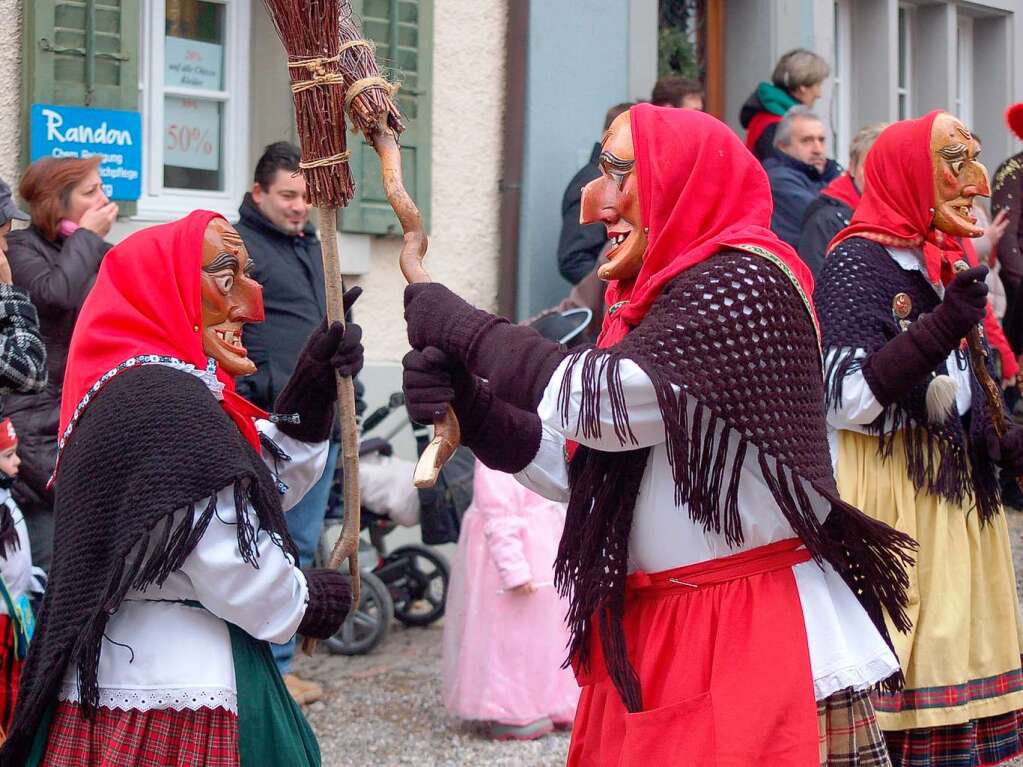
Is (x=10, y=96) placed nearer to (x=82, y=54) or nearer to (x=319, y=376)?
(x=82, y=54)

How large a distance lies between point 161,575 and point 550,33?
530cm

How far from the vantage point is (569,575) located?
289 cm

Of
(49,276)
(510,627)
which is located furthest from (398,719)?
(49,276)

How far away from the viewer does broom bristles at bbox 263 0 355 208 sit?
2992 mm

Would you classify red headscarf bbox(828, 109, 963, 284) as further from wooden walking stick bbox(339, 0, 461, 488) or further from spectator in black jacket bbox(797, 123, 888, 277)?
wooden walking stick bbox(339, 0, 461, 488)

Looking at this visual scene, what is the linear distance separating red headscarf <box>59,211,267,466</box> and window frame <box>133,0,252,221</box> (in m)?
3.24

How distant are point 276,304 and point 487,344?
2945 millimetres

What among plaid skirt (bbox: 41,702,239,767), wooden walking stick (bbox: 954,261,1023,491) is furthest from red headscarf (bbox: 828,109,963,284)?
plaid skirt (bbox: 41,702,239,767)

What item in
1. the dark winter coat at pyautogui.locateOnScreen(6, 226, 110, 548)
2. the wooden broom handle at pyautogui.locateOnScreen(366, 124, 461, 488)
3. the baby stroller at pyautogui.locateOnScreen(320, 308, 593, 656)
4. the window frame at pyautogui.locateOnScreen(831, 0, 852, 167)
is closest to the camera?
the wooden broom handle at pyautogui.locateOnScreen(366, 124, 461, 488)

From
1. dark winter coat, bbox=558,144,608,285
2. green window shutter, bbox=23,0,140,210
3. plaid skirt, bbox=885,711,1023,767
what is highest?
green window shutter, bbox=23,0,140,210

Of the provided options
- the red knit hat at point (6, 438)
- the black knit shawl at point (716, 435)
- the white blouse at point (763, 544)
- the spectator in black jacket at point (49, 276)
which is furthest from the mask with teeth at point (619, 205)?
the spectator in black jacket at point (49, 276)

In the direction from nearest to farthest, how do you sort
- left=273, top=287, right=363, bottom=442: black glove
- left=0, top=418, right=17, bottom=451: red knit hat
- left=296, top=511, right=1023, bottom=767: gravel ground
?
left=273, top=287, right=363, bottom=442: black glove
left=0, top=418, right=17, bottom=451: red knit hat
left=296, top=511, right=1023, bottom=767: gravel ground

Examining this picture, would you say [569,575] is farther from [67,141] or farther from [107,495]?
[67,141]

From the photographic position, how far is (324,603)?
297 cm
